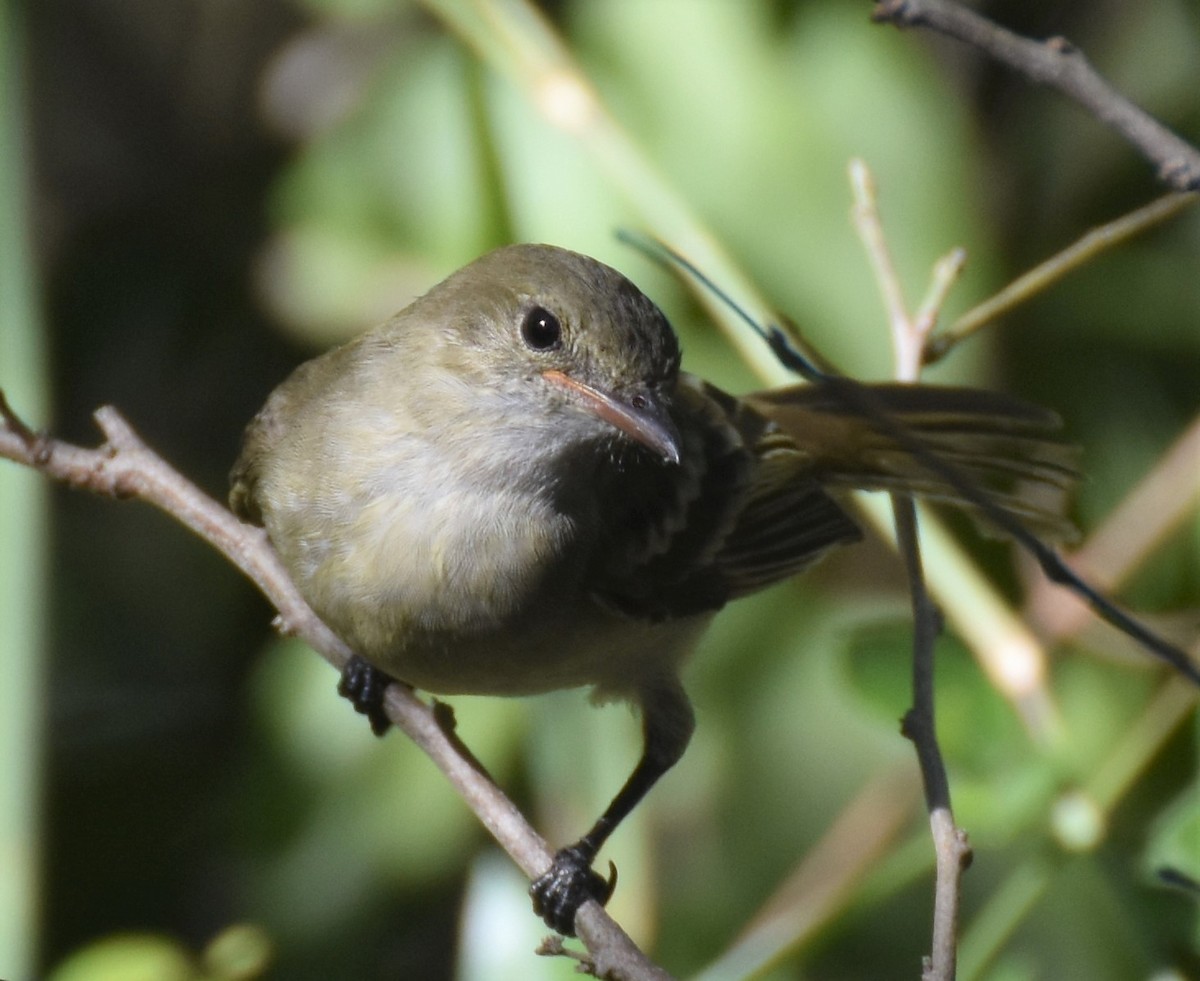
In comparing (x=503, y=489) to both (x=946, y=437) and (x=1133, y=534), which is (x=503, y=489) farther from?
(x=1133, y=534)

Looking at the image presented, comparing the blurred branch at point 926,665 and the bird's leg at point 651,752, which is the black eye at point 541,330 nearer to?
the blurred branch at point 926,665

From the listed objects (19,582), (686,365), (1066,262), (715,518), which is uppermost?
(19,582)

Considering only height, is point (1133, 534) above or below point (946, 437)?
below

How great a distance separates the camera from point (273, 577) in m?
2.98

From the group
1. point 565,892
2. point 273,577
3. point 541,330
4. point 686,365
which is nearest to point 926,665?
point 541,330

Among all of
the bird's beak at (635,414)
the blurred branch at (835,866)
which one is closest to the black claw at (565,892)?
the blurred branch at (835,866)

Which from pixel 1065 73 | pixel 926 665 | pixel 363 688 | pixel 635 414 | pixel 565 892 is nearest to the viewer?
pixel 1065 73

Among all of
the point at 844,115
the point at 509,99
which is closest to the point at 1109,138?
the point at 844,115

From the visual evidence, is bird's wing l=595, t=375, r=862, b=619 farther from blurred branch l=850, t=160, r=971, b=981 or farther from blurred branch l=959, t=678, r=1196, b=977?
blurred branch l=959, t=678, r=1196, b=977

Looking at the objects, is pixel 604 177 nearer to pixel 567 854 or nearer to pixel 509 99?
pixel 509 99

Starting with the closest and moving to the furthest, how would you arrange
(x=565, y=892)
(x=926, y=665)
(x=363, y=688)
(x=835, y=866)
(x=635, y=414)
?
(x=926, y=665), (x=635, y=414), (x=565, y=892), (x=363, y=688), (x=835, y=866)

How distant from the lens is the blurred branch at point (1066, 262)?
7.54 ft

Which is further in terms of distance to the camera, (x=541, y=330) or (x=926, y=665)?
(x=541, y=330)

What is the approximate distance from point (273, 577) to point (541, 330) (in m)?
0.69
